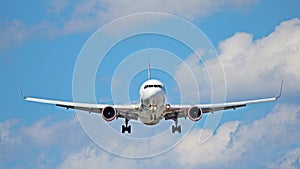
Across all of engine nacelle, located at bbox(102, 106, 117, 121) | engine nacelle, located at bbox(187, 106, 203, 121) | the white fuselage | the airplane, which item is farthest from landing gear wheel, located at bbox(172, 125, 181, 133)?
engine nacelle, located at bbox(102, 106, 117, 121)

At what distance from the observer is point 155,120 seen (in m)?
76.3

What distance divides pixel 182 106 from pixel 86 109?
1146 centimetres

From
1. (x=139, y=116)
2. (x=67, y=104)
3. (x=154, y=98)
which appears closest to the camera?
(x=154, y=98)

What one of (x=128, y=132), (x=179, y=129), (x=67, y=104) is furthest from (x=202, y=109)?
(x=67, y=104)

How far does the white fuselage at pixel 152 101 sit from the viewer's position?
2857 inches

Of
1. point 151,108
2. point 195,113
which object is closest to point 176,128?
point 195,113

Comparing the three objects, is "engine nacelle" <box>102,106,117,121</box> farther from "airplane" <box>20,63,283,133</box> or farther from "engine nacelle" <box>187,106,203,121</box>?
"engine nacelle" <box>187,106,203,121</box>

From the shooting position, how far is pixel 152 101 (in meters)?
72.4

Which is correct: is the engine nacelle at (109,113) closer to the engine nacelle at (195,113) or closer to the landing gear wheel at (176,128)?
the landing gear wheel at (176,128)

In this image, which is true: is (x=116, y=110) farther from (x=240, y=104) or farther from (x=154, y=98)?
(x=240, y=104)

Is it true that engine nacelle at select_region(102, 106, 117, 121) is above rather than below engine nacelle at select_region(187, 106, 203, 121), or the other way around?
above

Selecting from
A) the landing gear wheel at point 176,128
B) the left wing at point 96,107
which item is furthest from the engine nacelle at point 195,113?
the left wing at point 96,107

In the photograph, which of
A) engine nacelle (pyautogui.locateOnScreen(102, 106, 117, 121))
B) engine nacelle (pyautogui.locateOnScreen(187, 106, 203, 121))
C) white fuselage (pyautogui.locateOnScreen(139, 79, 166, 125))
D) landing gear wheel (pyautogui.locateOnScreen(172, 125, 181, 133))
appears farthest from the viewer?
landing gear wheel (pyautogui.locateOnScreen(172, 125, 181, 133))

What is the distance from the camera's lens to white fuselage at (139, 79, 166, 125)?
72.6 metres
